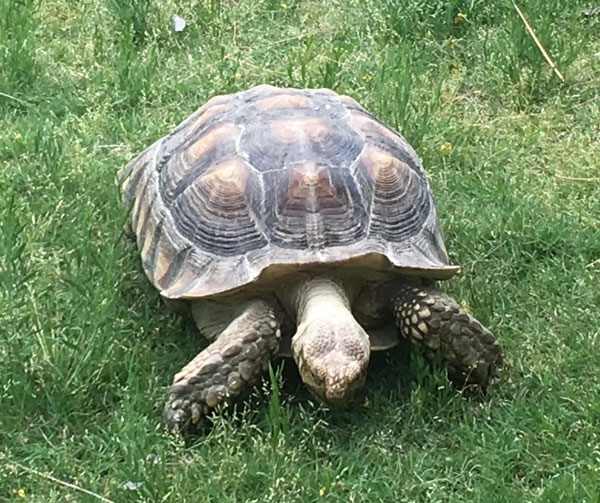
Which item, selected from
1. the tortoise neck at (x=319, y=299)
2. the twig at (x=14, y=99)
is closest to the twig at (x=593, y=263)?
the tortoise neck at (x=319, y=299)

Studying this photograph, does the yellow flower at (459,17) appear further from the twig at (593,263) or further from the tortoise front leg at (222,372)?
the tortoise front leg at (222,372)

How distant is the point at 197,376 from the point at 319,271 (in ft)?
1.78

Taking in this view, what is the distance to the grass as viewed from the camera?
9.80 ft

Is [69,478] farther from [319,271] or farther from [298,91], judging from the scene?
[298,91]

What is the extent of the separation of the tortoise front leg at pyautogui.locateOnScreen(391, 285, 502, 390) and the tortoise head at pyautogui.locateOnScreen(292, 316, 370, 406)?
0.27m

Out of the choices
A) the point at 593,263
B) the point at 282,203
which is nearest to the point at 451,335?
the point at 282,203

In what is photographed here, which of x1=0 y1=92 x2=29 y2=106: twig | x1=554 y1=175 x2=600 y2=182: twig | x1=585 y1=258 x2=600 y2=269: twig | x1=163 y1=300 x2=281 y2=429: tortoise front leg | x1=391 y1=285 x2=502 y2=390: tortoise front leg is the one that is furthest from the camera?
x1=0 y1=92 x2=29 y2=106: twig

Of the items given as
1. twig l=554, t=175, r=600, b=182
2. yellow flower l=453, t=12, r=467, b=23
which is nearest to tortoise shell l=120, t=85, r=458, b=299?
twig l=554, t=175, r=600, b=182

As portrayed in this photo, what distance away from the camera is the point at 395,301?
341 centimetres

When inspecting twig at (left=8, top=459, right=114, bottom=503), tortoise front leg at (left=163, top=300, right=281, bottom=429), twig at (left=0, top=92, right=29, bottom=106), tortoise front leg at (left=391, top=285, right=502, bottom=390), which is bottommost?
tortoise front leg at (left=391, top=285, right=502, bottom=390)

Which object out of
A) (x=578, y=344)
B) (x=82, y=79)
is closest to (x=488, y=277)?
(x=578, y=344)

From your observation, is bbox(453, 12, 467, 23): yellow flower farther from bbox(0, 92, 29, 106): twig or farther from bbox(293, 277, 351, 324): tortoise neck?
bbox(293, 277, 351, 324): tortoise neck

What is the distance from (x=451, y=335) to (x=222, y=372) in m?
0.75

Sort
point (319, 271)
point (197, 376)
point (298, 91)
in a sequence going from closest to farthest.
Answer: point (197, 376)
point (319, 271)
point (298, 91)
